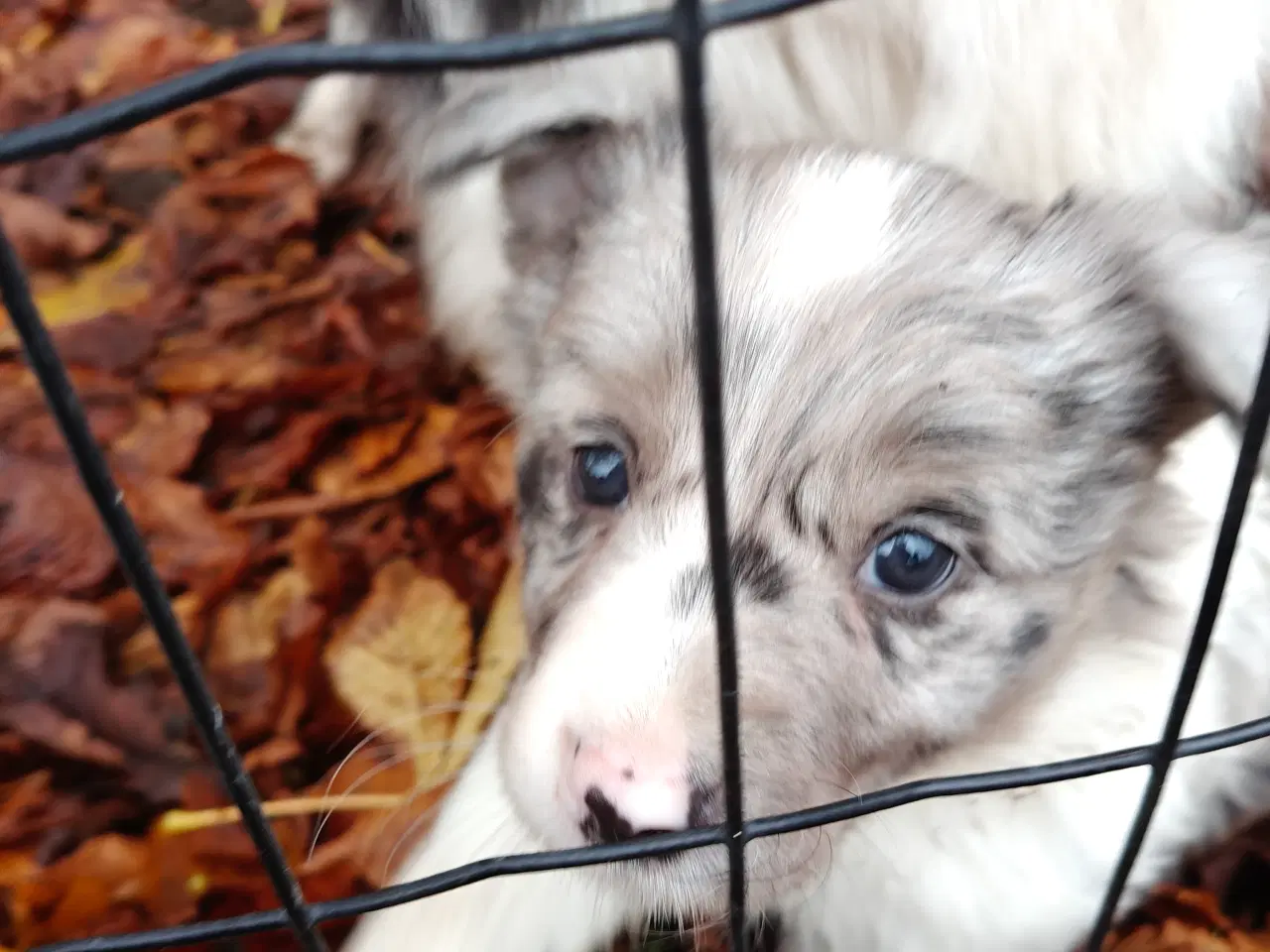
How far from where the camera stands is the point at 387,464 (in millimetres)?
1773

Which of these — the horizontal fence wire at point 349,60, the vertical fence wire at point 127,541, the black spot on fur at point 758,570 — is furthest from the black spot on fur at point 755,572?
the horizontal fence wire at point 349,60

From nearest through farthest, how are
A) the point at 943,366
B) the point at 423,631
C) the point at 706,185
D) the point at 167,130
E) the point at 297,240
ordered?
the point at 706,185, the point at 943,366, the point at 423,631, the point at 297,240, the point at 167,130

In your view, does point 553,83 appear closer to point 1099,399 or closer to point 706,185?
point 1099,399

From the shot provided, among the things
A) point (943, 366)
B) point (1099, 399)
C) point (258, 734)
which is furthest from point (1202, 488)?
point (258, 734)

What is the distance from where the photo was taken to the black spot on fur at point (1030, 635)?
3.25 ft

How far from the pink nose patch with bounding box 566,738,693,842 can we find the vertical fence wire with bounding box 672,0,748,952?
79mm

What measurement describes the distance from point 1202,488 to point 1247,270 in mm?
306

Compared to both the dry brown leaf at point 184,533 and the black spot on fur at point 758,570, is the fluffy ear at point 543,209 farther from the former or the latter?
the dry brown leaf at point 184,533

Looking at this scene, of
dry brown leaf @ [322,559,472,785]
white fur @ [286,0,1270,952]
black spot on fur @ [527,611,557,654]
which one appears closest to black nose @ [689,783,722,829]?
white fur @ [286,0,1270,952]

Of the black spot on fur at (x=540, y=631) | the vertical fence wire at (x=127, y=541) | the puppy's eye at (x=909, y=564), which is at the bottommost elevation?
the vertical fence wire at (x=127, y=541)

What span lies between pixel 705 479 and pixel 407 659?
1.05 meters

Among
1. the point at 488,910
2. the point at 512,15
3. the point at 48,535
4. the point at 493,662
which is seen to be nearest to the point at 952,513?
the point at 488,910

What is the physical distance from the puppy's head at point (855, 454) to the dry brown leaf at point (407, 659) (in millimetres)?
479

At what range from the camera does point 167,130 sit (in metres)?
2.28
